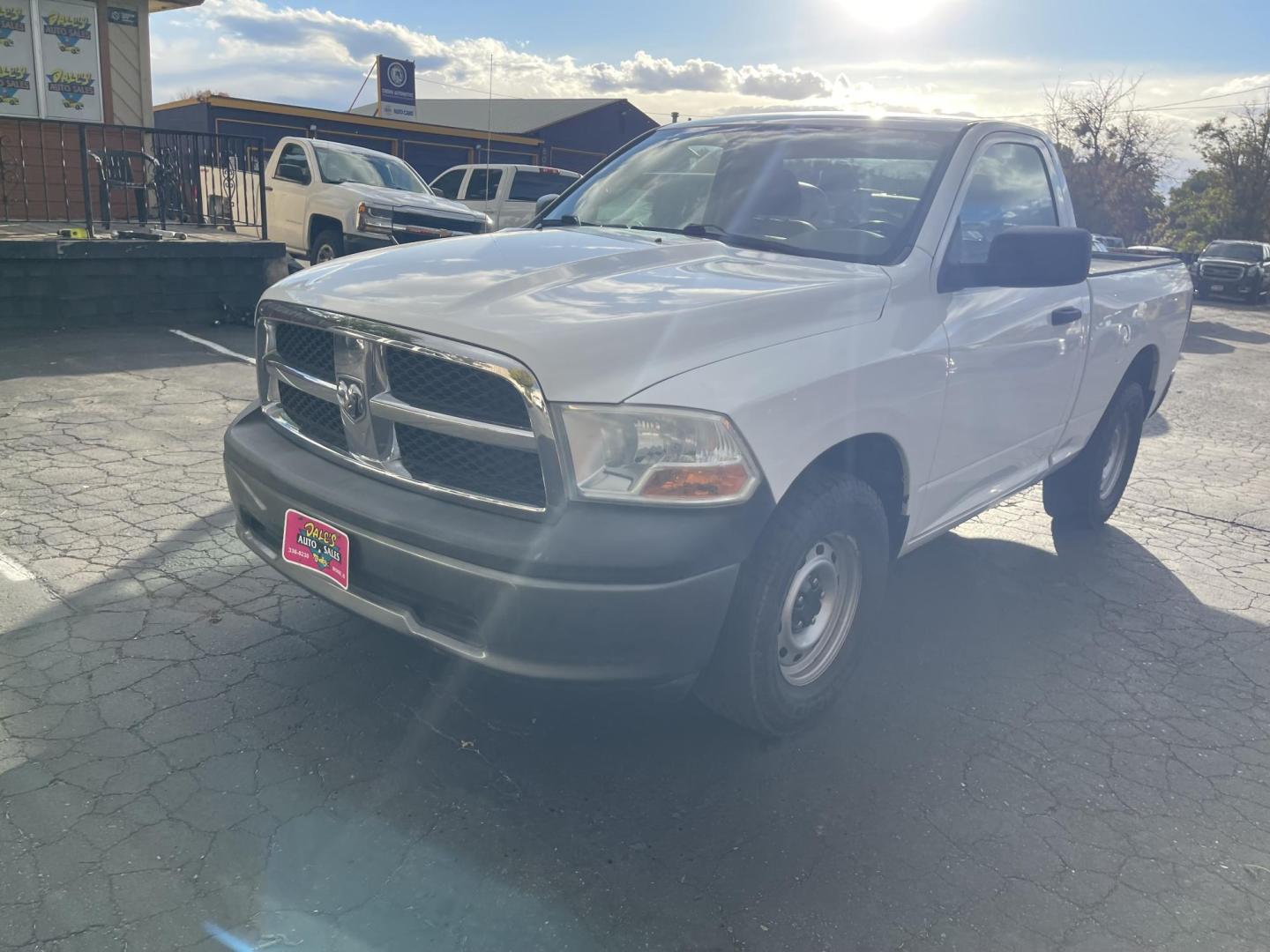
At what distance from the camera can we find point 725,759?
10.3 ft

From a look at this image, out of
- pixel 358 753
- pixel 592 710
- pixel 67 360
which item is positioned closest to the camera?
pixel 358 753

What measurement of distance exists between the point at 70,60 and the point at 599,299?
47.3ft

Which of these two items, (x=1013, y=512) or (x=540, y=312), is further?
(x=1013, y=512)

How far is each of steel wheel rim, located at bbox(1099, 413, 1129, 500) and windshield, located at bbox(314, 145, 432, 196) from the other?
386 inches

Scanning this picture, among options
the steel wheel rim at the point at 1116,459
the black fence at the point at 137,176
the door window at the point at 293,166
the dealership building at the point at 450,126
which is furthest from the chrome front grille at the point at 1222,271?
the steel wheel rim at the point at 1116,459

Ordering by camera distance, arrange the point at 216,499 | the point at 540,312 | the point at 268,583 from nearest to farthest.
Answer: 1. the point at 540,312
2. the point at 268,583
3. the point at 216,499

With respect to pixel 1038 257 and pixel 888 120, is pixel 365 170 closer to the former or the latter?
pixel 888 120

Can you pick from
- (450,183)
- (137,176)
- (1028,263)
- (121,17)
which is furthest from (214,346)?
(450,183)

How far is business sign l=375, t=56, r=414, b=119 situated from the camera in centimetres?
2722

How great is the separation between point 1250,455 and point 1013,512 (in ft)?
10.6

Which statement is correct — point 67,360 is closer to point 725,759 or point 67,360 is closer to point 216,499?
point 216,499

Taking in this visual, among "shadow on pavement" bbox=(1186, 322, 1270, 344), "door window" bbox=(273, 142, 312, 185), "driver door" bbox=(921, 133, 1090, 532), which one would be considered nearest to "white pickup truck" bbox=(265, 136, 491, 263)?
"door window" bbox=(273, 142, 312, 185)

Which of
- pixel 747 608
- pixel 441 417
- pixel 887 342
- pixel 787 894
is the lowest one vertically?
pixel 787 894

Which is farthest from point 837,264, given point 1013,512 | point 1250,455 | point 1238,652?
point 1250,455
